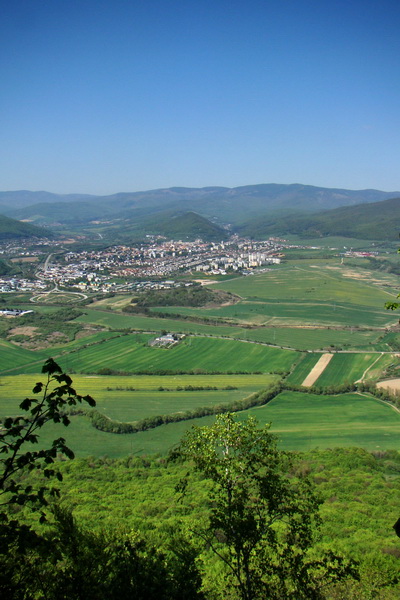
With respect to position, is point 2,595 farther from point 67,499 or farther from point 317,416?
point 317,416

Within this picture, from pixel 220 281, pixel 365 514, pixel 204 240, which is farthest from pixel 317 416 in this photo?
pixel 204 240

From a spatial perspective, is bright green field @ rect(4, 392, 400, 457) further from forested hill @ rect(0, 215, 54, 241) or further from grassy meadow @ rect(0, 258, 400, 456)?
forested hill @ rect(0, 215, 54, 241)

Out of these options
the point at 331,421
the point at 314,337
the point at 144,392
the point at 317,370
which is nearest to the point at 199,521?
the point at 331,421

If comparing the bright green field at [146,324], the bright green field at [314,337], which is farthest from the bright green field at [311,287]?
the bright green field at [146,324]

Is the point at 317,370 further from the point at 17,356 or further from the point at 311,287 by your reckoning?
the point at 311,287

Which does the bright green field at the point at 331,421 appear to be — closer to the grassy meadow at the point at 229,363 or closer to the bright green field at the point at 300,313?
the grassy meadow at the point at 229,363

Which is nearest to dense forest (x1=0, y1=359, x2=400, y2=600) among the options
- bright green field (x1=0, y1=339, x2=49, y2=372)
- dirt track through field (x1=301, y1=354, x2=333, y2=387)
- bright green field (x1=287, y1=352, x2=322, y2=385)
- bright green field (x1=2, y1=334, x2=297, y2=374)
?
dirt track through field (x1=301, y1=354, x2=333, y2=387)
